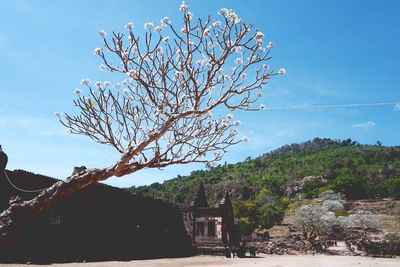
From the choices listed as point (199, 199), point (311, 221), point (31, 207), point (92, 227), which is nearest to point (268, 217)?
point (311, 221)

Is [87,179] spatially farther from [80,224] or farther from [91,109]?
[80,224]

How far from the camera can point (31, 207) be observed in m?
6.04

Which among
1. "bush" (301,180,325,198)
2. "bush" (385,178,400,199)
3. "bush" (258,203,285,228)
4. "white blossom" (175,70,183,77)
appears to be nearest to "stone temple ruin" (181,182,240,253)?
"bush" (258,203,285,228)

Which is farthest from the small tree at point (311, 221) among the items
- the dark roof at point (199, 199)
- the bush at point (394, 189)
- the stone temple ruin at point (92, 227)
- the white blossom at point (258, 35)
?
the bush at point (394, 189)

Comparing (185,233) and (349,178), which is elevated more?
(349,178)

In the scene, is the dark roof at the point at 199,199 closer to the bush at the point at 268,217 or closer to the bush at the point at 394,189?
the bush at the point at 268,217

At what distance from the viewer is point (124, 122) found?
784 centimetres

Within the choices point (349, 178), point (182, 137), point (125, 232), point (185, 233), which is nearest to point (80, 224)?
point (125, 232)

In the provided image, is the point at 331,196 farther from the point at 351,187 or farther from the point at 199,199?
the point at 199,199

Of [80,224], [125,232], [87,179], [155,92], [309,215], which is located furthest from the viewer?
[309,215]

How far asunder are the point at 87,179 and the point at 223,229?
34096mm

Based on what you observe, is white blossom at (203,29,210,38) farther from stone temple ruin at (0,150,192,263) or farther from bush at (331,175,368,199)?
bush at (331,175,368,199)

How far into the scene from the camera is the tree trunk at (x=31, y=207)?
5831 millimetres

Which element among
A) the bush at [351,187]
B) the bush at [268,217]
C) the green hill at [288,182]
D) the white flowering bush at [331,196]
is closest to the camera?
the bush at [268,217]
